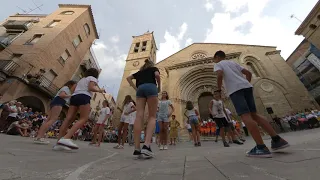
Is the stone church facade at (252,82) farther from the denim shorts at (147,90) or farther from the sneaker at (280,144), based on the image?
the sneaker at (280,144)

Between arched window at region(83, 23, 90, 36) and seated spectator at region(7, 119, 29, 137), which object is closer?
seated spectator at region(7, 119, 29, 137)

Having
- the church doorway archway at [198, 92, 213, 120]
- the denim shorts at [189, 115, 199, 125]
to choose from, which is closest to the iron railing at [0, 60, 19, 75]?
the denim shorts at [189, 115, 199, 125]

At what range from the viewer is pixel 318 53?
56.3 ft

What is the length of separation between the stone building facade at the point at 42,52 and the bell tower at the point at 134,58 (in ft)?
18.2

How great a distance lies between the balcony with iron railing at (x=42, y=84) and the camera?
40.7ft

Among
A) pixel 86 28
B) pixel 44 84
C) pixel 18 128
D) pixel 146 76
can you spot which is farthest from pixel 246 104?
pixel 86 28

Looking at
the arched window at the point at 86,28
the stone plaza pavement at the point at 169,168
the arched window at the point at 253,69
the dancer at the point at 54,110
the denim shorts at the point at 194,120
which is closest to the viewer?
the stone plaza pavement at the point at 169,168

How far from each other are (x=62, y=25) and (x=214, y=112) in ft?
62.3

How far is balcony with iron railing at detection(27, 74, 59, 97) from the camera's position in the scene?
1240 cm

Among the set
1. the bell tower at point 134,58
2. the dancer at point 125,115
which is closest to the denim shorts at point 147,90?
the dancer at point 125,115

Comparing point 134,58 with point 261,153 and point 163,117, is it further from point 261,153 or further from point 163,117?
point 261,153

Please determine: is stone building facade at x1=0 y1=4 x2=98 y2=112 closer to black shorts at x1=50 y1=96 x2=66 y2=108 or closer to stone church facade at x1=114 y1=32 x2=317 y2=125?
stone church facade at x1=114 y1=32 x2=317 y2=125

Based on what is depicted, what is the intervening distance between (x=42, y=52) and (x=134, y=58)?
12634 mm

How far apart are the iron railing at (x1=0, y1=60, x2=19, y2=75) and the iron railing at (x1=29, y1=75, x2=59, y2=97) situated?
153 cm
